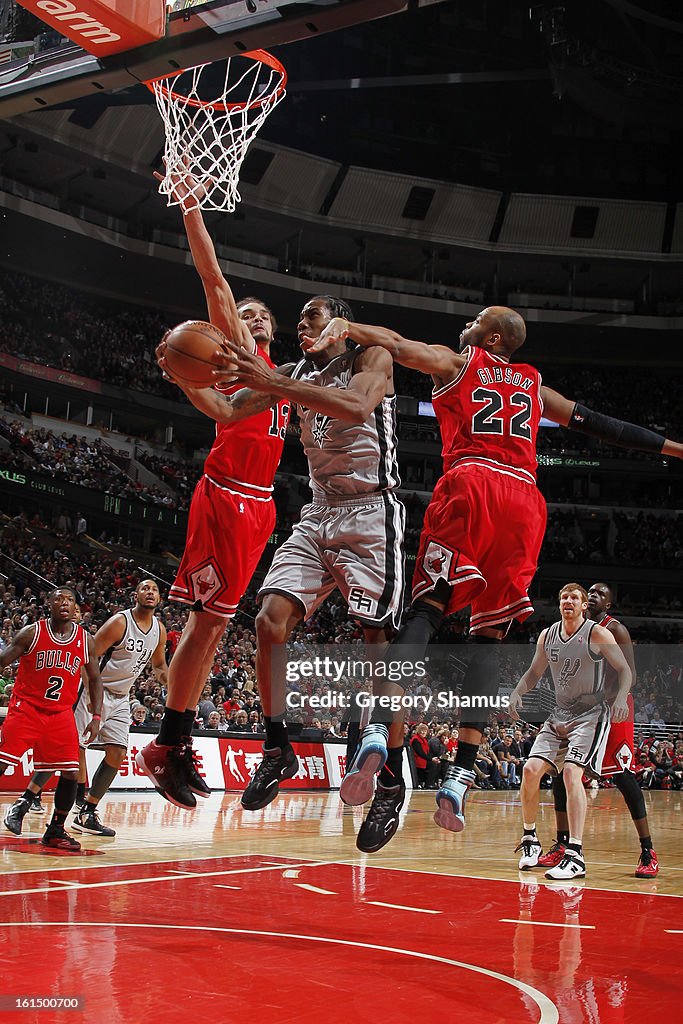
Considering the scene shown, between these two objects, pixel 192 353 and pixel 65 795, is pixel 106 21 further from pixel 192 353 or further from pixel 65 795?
pixel 65 795

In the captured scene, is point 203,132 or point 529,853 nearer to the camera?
point 203,132

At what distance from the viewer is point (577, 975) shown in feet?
15.5

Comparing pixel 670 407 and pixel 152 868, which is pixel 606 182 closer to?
pixel 670 407

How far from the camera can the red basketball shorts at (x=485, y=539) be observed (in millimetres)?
4930

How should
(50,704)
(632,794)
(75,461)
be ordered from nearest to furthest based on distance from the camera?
(632,794), (50,704), (75,461)

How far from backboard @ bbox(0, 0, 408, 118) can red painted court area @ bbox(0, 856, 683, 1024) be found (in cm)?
457

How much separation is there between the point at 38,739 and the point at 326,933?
12.6 ft

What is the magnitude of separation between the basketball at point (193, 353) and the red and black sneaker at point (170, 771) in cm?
190

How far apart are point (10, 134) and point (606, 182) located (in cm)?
1981

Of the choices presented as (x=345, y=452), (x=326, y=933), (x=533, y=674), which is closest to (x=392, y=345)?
(x=345, y=452)

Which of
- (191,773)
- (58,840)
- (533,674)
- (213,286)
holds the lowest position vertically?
(58,840)

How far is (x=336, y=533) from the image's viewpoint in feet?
16.4

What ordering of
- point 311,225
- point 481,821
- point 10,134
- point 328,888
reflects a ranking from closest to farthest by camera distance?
point 328,888 < point 481,821 < point 10,134 < point 311,225

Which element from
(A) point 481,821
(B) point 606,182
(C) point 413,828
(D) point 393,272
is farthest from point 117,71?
(B) point 606,182
